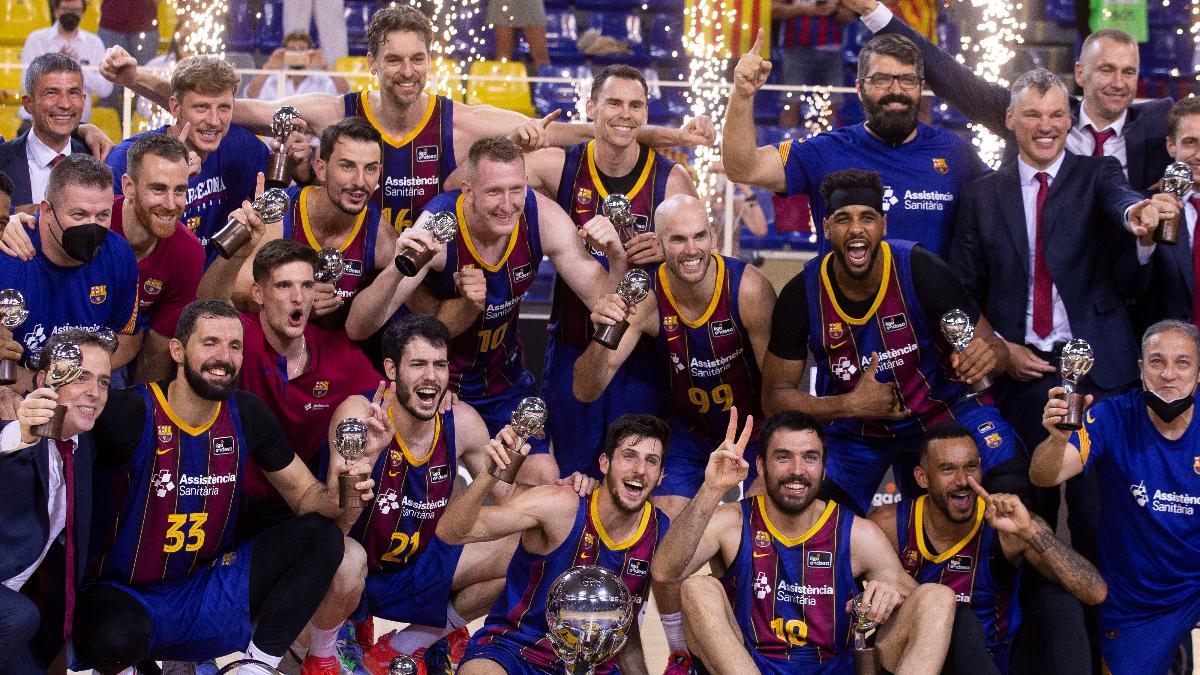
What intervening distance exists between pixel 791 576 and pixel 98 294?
2.23 metres

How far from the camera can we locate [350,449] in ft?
13.7

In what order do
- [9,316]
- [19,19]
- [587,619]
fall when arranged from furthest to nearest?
1. [19,19]
2. [9,316]
3. [587,619]

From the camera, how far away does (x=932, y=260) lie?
15.6 ft

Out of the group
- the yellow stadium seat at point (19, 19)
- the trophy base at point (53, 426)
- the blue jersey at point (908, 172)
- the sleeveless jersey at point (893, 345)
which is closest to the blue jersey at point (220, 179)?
the trophy base at point (53, 426)

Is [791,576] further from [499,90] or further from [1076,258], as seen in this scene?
[499,90]

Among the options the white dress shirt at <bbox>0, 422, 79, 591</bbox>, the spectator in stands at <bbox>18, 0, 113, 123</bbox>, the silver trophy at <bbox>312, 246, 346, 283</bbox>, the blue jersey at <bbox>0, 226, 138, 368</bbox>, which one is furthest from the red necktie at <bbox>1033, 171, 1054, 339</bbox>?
the spectator in stands at <bbox>18, 0, 113, 123</bbox>

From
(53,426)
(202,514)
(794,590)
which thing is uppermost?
(53,426)

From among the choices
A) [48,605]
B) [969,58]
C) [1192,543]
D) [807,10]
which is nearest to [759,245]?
[807,10]

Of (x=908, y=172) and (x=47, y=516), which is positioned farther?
(x=908, y=172)

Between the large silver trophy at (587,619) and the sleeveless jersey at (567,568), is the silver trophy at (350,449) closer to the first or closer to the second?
the sleeveless jersey at (567,568)

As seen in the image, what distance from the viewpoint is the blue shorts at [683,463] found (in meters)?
5.07

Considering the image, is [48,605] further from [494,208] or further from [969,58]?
[969,58]

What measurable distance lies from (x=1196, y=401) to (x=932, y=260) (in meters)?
0.91

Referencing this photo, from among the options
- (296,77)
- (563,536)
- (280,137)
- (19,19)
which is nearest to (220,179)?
(280,137)
